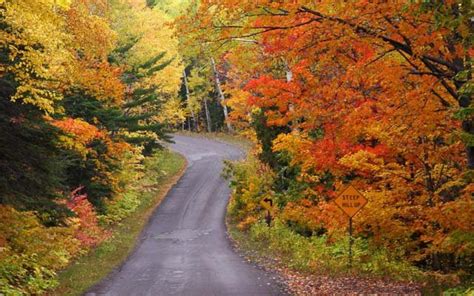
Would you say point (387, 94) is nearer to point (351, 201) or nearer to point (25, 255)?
point (351, 201)

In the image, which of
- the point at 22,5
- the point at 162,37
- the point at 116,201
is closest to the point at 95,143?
the point at 116,201

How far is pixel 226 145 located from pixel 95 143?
2883 cm

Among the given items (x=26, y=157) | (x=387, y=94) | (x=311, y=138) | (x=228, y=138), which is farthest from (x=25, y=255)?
(x=228, y=138)

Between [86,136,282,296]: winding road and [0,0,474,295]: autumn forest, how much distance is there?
3.35ft

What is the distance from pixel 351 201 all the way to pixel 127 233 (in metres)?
14.5

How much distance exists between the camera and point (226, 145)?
54.4 meters

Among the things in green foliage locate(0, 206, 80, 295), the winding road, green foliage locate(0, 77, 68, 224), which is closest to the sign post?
the winding road

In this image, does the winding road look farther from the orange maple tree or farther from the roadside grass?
the orange maple tree

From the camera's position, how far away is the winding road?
50.1ft

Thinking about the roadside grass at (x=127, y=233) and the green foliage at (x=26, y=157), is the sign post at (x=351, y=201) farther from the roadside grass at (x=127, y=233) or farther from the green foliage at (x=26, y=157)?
the green foliage at (x=26, y=157)

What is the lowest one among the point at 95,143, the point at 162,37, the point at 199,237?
the point at 199,237

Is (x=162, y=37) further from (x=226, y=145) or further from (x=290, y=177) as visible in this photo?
(x=290, y=177)

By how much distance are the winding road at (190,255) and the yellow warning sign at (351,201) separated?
2.89 metres

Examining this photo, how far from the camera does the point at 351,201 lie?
14.8 m
